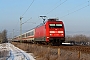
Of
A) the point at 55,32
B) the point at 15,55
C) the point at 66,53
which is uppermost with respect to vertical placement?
the point at 55,32

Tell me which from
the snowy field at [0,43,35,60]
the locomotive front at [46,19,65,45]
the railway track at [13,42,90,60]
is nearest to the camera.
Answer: the railway track at [13,42,90,60]

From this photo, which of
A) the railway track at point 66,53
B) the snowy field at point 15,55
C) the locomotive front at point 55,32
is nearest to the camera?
the railway track at point 66,53

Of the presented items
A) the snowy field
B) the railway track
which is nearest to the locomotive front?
the snowy field

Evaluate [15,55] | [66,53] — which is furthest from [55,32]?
[66,53]

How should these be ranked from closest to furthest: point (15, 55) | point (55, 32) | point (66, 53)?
point (66, 53) < point (15, 55) < point (55, 32)

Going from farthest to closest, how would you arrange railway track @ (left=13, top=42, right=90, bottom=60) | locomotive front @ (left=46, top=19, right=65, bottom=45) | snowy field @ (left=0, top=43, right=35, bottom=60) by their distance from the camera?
locomotive front @ (left=46, top=19, right=65, bottom=45) < snowy field @ (left=0, top=43, right=35, bottom=60) < railway track @ (left=13, top=42, right=90, bottom=60)

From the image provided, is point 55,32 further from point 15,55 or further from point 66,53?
point 66,53

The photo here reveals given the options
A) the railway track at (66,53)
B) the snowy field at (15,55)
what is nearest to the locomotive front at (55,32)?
the snowy field at (15,55)

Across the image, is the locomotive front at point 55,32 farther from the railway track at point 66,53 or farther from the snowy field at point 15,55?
the railway track at point 66,53

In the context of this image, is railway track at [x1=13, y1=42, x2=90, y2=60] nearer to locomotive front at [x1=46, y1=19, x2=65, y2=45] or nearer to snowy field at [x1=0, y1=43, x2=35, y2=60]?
snowy field at [x1=0, y1=43, x2=35, y2=60]

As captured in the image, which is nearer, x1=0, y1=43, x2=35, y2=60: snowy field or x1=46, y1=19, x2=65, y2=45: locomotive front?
x1=0, y1=43, x2=35, y2=60: snowy field

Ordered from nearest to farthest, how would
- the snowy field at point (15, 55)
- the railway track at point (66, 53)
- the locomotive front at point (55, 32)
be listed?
the railway track at point (66, 53) → the snowy field at point (15, 55) → the locomotive front at point (55, 32)

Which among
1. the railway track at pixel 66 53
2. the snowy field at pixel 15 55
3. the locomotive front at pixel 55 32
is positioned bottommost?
the snowy field at pixel 15 55

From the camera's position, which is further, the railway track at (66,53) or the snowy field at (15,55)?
the snowy field at (15,55)
